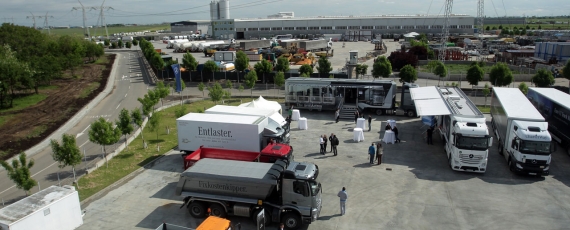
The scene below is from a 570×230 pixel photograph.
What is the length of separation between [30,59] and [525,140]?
48888 mm

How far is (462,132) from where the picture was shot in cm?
1816

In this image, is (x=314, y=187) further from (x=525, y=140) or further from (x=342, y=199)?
(x=525, y=140)

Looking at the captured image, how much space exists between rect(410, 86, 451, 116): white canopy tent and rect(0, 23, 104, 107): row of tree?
3486 centimetres

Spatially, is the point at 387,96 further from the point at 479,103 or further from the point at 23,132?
the point at 23,132

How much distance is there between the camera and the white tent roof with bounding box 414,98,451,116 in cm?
2112

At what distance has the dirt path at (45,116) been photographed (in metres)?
25.3

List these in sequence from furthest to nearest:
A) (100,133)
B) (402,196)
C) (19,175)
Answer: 1. (100,133)
2. (402,196)
3. (19,175)

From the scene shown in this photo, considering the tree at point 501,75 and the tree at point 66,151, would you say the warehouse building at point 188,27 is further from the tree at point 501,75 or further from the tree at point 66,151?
the tree at point 66,151

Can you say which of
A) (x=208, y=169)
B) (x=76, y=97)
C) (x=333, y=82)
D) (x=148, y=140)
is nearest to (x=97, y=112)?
(x=76, y=97)

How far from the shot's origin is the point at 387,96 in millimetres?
29922

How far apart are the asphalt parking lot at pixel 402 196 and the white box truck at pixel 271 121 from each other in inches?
61.8

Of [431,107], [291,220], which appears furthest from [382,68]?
[291,220]

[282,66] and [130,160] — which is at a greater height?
[282,66]

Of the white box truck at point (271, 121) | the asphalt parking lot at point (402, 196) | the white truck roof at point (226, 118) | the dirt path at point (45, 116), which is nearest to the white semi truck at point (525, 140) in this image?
the asphalt parking lot at point (402, 196)
